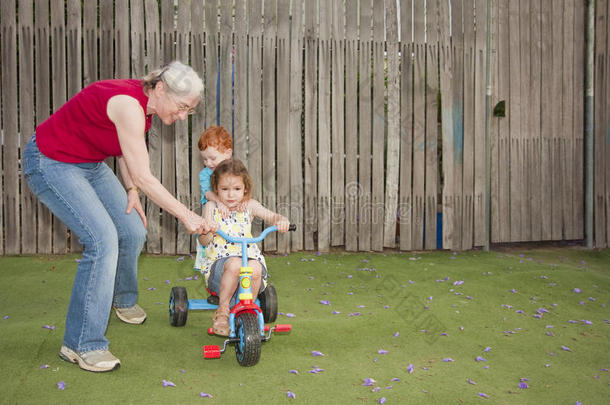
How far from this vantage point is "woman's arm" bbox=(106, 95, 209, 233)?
8.04ft

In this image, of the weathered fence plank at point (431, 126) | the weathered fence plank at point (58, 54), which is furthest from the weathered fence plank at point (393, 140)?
the weathered fence plank at point (58, 54)

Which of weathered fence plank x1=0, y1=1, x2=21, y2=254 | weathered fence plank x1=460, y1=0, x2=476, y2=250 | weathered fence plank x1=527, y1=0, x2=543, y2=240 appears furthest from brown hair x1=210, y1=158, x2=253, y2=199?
weathered fence plank x1=527, y1=0, x2=543, y2=240

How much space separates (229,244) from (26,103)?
2965mm

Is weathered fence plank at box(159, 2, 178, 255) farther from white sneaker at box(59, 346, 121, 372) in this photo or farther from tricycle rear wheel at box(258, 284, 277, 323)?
white sneaker at box(59, 346, 121, 372)

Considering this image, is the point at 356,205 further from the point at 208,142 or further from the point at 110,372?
the point at 110,372

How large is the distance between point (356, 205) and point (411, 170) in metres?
0.74

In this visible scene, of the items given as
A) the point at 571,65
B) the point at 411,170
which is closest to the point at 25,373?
the point at 411,170

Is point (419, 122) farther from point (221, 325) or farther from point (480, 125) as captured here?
point (221, 325)

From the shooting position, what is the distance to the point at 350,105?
545 cm

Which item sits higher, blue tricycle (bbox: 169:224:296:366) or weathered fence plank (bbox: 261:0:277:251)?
weathered fence plank (bbox: 261:0:277:251)

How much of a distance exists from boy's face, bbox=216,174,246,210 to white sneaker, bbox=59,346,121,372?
1116mm

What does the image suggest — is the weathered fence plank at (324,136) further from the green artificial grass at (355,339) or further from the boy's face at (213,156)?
the boy's face at (213,156)

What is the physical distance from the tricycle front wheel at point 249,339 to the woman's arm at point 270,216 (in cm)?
50

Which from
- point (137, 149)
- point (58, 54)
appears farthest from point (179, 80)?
point (58, 54)
